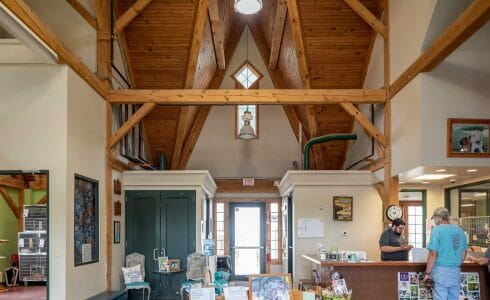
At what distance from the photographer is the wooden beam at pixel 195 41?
8.60m

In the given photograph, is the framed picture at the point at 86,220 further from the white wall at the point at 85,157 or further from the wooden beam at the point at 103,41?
the wooden beam at the point at 103,41

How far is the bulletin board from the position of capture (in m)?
9.46

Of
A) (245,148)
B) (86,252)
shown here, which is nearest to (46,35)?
(86,252)

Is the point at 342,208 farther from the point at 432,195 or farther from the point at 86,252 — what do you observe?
the point at 86,252

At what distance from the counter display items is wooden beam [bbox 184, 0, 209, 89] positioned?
17.2ft

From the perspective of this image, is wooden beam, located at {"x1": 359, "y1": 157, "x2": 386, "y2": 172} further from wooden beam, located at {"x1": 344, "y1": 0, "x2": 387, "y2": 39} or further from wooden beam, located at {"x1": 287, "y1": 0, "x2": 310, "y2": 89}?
wooden beam, located at {"x1": 344, "y1": 0, "x2": 387, "y2": 39}

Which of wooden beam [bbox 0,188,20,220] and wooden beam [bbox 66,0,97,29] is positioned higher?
wooden beam [bbox 66,0,97,29]

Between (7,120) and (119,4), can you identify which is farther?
(119,4)

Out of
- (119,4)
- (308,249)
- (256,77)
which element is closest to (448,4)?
(308,249)

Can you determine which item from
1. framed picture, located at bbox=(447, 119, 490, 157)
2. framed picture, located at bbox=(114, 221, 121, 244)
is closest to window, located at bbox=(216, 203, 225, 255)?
framed picture, located at bbox=(114, 221, 121, 244)

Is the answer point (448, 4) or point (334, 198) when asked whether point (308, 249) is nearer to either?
point (334, 198)

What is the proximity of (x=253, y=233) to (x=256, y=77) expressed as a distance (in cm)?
390

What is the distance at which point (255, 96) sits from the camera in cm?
861

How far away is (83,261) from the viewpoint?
6.98m
